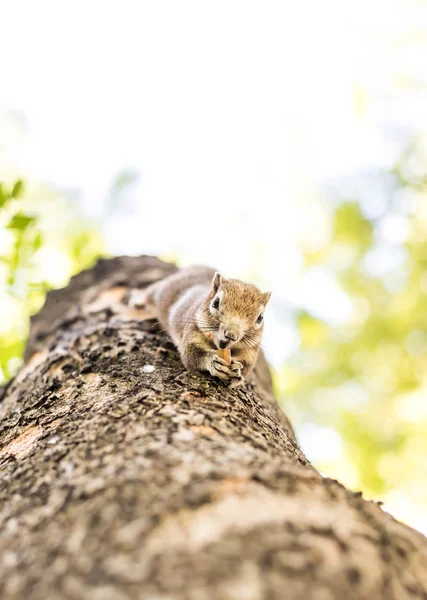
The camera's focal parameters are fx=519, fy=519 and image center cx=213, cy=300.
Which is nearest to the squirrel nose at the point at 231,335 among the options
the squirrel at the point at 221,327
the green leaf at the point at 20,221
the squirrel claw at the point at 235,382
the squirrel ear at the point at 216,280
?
the squirrel at the point at 221,327

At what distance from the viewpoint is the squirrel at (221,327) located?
2.90 metres

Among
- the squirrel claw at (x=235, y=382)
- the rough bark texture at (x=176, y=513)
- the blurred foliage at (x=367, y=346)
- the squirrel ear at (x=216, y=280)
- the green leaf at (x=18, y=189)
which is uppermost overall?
the blurred foliage at (x=367, y=346)

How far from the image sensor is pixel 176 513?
142 centimetres

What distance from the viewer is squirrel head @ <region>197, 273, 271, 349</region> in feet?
9.98

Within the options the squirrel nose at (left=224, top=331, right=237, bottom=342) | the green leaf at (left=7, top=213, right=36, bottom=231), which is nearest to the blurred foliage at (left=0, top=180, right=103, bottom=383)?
the green leaf at (left=7, top=213, right=36, bottom=231)

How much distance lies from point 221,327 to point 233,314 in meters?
0.14

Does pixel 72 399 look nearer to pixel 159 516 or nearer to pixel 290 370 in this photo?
pixel 159 516

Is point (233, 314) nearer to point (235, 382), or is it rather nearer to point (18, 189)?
point (235, 382)

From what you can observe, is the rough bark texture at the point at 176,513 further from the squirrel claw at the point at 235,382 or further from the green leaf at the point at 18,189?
the green leaf at the point at 18,189

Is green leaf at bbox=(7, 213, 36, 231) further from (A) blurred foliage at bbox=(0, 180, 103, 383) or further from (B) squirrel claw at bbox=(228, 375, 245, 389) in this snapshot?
(B) squirrel claw at bbox=(228, 375, 245, 389)

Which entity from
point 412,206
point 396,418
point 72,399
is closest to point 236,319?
point 72,399

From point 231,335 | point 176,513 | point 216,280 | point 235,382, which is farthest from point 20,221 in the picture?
point 176,513

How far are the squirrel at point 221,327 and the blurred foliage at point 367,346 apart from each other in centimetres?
436

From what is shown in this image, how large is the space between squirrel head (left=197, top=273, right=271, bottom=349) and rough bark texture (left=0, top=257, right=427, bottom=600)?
24.8 inches
